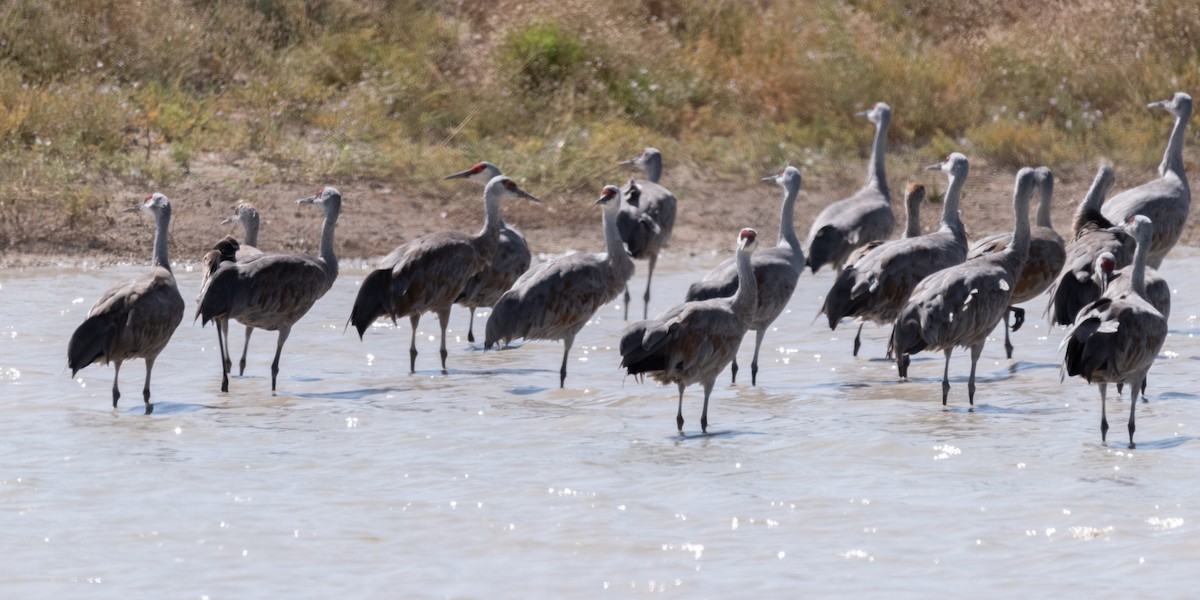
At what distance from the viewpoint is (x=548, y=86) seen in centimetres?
2117

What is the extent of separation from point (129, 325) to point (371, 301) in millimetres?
2123

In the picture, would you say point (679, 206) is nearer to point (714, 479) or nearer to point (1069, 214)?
point (1069, 214)

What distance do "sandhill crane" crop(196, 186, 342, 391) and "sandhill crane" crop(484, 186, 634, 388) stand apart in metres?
1.31

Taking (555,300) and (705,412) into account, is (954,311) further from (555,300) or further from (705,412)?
(555,300)

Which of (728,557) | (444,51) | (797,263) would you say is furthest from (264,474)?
(444,51)

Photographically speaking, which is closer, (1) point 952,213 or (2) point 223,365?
(2) point 223,365

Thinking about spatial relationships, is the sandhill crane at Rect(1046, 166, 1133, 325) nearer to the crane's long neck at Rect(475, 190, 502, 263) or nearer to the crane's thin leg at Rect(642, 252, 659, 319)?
the crane's thin leg at Rect(642, 252, 659, 319)

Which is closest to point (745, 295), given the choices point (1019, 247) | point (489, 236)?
point (1019, 247)

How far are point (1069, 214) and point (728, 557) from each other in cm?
1211

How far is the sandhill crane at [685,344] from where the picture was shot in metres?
10.2

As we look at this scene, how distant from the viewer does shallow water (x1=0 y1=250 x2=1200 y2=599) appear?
24.6ft

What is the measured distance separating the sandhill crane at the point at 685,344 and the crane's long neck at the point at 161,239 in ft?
11.6

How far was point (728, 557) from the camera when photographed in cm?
773

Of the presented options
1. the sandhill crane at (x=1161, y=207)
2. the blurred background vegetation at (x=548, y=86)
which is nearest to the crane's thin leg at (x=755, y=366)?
the sandhill crane at (x=1161, y=207)
